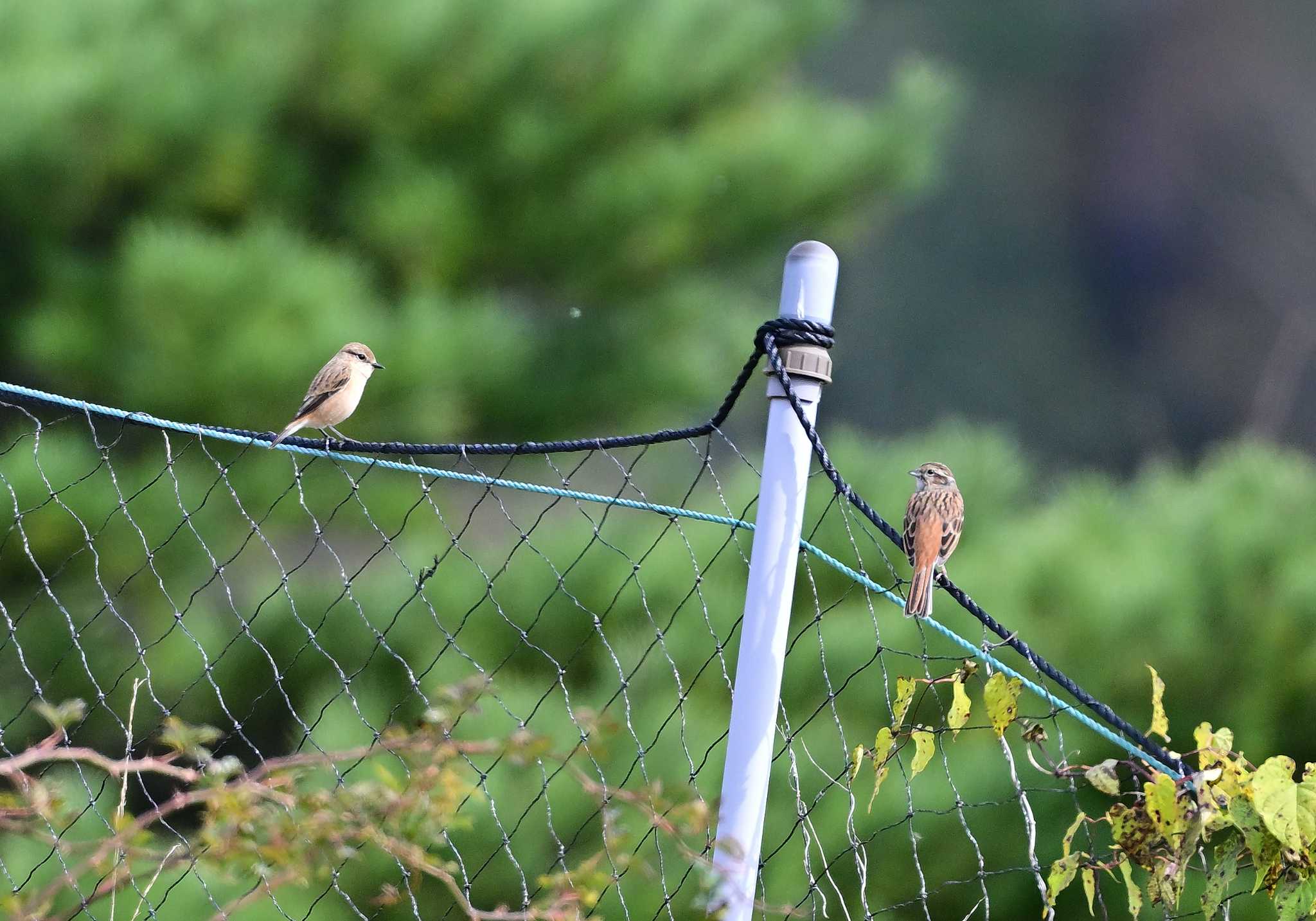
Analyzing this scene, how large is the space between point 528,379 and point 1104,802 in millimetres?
2214

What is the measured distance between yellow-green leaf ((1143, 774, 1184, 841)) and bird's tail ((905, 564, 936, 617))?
694 millimetres

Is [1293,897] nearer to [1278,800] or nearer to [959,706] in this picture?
[1278,800]

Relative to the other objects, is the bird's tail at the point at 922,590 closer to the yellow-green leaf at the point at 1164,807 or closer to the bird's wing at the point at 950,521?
the bird's wing at the point at 950,521

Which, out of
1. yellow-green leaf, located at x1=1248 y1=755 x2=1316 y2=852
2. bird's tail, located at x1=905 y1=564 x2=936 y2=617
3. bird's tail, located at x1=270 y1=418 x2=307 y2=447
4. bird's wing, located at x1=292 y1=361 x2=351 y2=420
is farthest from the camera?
bird's wing, located at x1=292 y1=361 x2=351 y2=420

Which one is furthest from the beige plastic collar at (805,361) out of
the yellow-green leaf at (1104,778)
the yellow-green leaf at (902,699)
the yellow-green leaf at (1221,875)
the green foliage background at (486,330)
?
the green foliage background at (486,330)

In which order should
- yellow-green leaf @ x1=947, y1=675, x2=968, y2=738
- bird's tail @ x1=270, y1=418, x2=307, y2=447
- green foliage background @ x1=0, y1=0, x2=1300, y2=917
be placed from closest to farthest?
1. yellow-green leaf @ x1=947, y1=675, x2=968, y2=738
2. bird's tail @ x1=270, y1=418, x2=307, y2=447
3. green foliage background @ x1=0, y1=0, x2=1300, y2=917

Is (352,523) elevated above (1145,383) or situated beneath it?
situated beneath

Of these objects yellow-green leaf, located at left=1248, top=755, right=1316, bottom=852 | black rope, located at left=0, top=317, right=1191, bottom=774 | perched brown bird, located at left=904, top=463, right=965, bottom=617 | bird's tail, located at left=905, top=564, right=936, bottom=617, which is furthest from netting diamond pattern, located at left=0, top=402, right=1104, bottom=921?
yellow-green leaf, located at left=1248, top=755, right=1316, bottom=852

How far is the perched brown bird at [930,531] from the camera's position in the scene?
2.00 metres

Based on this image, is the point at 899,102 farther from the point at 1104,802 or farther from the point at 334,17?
the point at 1104,802

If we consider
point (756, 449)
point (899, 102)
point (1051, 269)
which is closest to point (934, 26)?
point (1051, 269)

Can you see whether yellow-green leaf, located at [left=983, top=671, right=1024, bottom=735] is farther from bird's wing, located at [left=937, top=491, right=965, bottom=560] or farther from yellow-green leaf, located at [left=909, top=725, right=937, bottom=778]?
bird's wing, located at [left=937, top=491, right=965, bottom=560]

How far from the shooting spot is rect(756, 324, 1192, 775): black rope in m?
1.27

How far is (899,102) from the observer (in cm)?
523
